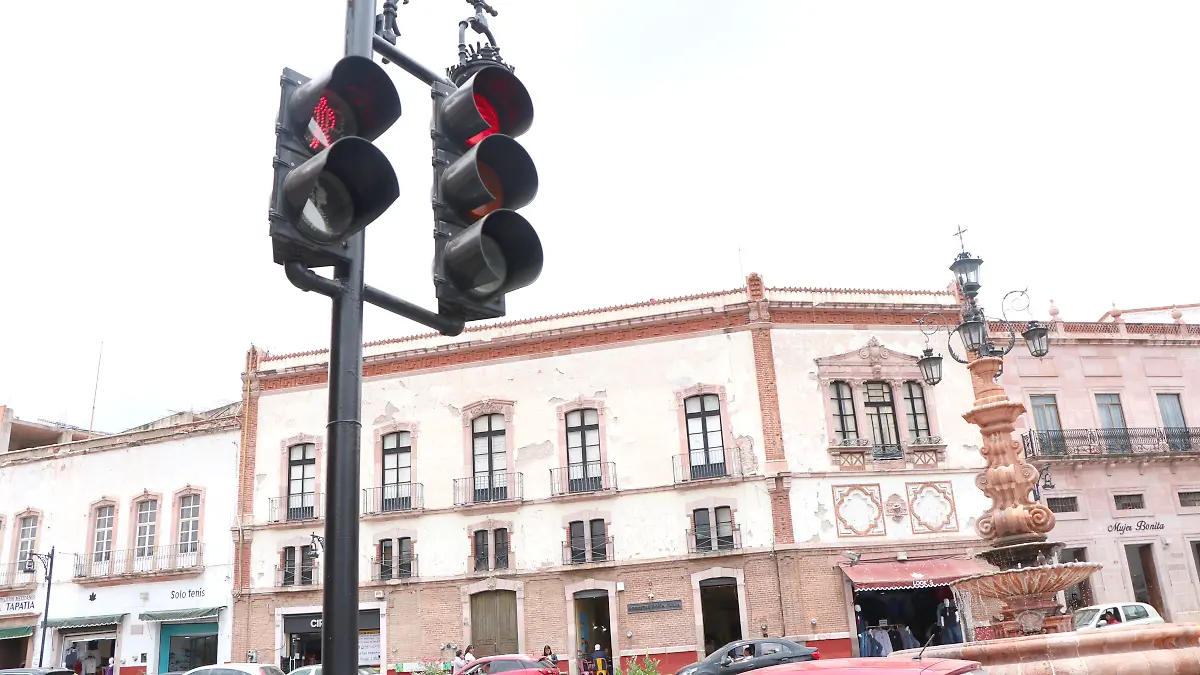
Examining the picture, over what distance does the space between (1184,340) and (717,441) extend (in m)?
18.9

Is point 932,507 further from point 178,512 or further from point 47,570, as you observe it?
point 47,570

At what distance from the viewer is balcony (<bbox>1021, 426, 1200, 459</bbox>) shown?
32438 mm

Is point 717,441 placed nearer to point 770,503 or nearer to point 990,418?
point 770,503

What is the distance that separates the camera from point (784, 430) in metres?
29.2

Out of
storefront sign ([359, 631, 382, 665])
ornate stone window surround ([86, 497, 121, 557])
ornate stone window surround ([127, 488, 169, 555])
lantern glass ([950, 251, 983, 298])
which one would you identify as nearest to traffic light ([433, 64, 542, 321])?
lantern glass ([950, 251, 983, 298])

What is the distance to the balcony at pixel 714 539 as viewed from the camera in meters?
28.5

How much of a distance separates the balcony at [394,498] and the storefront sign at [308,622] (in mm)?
3223

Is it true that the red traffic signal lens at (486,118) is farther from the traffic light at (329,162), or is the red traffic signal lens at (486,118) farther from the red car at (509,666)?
the red car at (509,666)

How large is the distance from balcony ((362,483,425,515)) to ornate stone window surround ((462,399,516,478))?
1708 millimetres

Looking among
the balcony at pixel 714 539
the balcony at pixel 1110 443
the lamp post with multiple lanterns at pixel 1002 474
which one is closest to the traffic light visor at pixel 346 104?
the lamp post with multiple lanterns at pixel 1002 474

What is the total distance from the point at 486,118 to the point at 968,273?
13.9 meters

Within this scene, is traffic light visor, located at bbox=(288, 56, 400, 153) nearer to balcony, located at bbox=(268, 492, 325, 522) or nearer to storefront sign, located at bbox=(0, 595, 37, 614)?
balcony, located at bbox=(268, 492, 325, 522)

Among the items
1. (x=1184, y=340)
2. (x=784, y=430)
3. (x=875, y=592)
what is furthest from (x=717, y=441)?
(x=1184, y=340)

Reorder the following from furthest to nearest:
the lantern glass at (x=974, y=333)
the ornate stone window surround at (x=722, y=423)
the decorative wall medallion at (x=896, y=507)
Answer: the ornate stone window surround at (x=722, y=423) → the decorative wall medallion at (x=896, y=507) → the lantern glass at (x=974, y=333)
